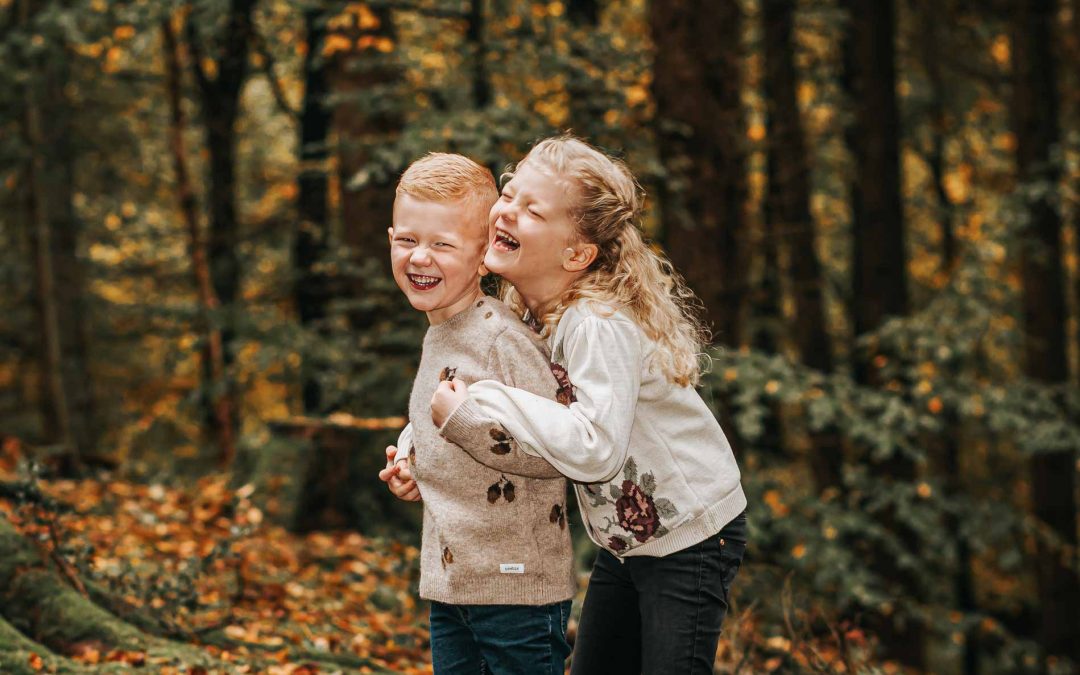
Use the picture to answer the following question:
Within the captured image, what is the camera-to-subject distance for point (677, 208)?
19.4 feet

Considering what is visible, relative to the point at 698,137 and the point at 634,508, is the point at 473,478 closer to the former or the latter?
the point at 634,508

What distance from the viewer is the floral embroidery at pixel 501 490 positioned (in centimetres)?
262

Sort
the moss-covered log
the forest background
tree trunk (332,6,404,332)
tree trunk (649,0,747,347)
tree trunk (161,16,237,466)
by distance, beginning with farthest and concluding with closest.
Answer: tree trunk (161,16,237,466) → tree trunk (332,6,404,332) → tree trunk (649,0,747,347) → the forest background → the moss-covered log

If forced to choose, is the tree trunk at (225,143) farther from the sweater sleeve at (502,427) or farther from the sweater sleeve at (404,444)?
the sweater sleeve at (502,427)

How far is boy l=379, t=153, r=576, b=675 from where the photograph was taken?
2.60 metres

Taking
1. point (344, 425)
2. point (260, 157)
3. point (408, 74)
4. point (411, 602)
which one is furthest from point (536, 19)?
point (260, 157)

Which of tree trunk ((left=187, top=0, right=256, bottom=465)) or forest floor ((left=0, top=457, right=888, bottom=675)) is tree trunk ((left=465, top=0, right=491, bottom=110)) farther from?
forest floor ((left=0, top=457, right=888, bottom=675))

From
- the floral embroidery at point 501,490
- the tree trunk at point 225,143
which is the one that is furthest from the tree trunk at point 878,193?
the floral embroidery at point 501,490

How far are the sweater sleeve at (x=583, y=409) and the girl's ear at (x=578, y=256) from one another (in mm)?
228

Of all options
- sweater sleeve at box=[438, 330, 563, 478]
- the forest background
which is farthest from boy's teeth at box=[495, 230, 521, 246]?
the forest background

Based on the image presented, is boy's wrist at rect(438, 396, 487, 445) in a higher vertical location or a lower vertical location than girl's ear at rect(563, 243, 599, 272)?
lower

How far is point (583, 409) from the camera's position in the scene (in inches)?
97.9

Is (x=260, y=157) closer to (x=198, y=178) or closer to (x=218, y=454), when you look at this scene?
(x=198, y=178)

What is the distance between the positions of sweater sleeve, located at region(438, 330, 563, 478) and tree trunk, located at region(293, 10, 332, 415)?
4379 mm
